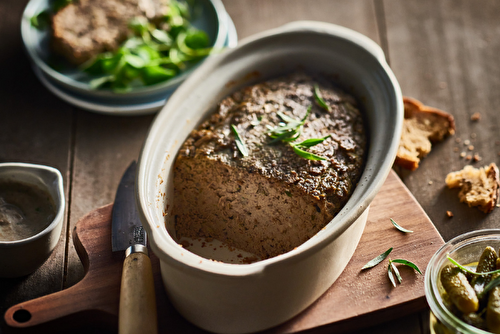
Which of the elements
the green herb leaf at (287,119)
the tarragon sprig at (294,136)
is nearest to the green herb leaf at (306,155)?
the tarragon sprig at (294,136)

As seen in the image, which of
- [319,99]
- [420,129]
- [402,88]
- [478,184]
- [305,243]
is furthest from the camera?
[402,88]

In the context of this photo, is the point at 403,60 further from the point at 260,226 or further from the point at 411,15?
the point at 260,226

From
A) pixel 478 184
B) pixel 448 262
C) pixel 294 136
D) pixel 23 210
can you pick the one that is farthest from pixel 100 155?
pixel 478 184

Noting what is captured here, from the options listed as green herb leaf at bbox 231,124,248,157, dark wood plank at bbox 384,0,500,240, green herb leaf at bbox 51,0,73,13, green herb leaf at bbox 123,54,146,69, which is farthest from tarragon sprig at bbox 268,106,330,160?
green herb leaf at bbox 51,0,73,13

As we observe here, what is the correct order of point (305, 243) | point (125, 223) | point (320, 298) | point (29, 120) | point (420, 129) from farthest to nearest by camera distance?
point (29, 120), point (420, 129), point (125, 223), point (320, 298), point (305, 243)

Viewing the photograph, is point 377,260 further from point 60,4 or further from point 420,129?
point 60,4

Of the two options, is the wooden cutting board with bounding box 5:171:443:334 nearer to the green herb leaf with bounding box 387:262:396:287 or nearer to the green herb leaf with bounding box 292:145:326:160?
the green herb leaf with bounding box 387:262:396:287

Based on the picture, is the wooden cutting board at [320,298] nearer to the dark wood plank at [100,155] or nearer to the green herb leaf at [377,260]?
the green herb leaf at [377,260]
